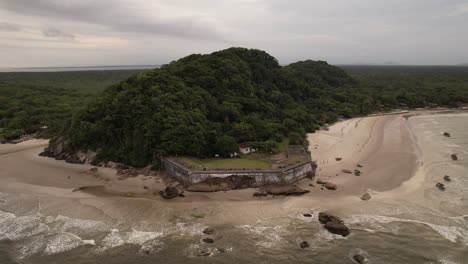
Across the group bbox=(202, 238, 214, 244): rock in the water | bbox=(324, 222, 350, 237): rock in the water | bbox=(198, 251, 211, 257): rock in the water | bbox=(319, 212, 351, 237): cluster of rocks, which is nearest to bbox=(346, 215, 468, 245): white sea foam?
bbox=(319, 212, 351, 237): cluster of rocks

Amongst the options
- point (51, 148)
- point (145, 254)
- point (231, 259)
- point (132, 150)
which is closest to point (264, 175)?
point (231, 259)

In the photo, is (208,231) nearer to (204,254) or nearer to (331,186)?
(204,254)

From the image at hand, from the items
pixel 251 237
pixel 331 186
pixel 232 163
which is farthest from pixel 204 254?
pixel 331 186

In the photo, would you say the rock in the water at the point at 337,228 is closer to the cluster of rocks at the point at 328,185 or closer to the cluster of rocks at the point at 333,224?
the cluster of rocks at the point at 333,224

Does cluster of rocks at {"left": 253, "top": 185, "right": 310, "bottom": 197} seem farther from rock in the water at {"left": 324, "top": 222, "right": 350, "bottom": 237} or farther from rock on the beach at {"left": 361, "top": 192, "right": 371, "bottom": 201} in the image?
rock in the water at {"left": 324, "top": 222, "right": 350, "bottom": 237}

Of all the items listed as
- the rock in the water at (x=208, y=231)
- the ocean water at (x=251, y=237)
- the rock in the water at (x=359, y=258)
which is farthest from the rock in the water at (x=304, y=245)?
the rock in the water at (x=208, y=231)

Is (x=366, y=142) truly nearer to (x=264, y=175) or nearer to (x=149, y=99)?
(x=264, y=175)

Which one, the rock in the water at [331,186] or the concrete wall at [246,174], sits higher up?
the concrete wall at [246,174]
